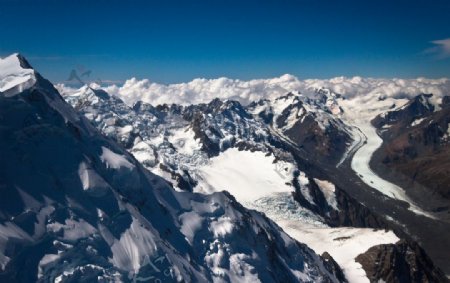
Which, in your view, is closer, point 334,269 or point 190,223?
point 190,223

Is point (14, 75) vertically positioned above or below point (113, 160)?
above

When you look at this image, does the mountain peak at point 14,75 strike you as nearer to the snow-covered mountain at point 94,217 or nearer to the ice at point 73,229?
the snow-covered mountain at point 94,217

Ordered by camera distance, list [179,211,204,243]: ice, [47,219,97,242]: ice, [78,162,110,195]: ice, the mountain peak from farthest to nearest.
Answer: [179,211,204,243]: ice < the mountain peak < [78,162,110,195]: ice < [47,219,97,242]: ice

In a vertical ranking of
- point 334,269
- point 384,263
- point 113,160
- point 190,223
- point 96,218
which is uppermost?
point 113,160

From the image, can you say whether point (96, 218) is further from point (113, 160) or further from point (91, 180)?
point (113, 160)

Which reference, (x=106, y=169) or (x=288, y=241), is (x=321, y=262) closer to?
(x=288, y=241)

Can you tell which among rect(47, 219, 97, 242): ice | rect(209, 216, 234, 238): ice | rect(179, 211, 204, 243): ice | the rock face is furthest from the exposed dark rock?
rect(47, 219, 97, 242): ice

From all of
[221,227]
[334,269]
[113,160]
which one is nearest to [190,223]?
[221,227]

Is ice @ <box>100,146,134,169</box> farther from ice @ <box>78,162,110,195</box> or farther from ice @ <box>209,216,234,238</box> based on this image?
ice @ <box>209,216,234,238</box>

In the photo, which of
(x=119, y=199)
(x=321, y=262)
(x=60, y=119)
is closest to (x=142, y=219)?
(x=119, y=199)
